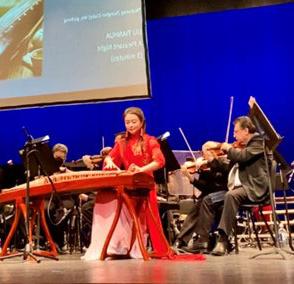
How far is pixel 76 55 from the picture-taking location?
17.0 ft

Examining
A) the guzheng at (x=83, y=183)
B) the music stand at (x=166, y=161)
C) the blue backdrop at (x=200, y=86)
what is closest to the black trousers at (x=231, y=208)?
the music stand at (x=166, y=161)

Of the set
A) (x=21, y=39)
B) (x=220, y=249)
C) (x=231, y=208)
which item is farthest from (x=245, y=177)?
(x=21, y=39)

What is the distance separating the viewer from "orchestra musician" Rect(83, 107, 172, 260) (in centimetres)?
388

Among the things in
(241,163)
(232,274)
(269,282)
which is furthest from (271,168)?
(269,282)

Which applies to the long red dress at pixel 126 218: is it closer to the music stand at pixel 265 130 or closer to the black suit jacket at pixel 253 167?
the black suit jacket at pixel 253 167

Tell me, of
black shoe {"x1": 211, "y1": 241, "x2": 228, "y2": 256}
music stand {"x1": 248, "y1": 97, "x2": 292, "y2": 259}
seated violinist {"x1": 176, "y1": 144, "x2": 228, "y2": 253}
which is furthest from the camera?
seated violinist {"x1": 176, "y1": 144, "x2": 228, "y2": 253}

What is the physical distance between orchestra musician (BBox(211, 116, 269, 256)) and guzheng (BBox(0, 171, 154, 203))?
0.73m

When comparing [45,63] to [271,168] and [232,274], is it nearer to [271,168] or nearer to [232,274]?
[271,168]

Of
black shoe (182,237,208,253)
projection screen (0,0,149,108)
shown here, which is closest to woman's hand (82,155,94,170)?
projection screen (0,0,149,108)

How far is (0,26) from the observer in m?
5.45

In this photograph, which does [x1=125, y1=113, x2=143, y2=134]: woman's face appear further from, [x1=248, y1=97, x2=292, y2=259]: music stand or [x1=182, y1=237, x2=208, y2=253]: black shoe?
[x1=182, y1=237, x2=208, y2=253]: black shoe

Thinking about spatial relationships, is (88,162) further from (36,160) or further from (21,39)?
(21,39)

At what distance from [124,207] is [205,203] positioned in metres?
0.92

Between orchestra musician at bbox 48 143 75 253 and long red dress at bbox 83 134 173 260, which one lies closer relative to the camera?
long red dress at bbox 83 134 173 260
